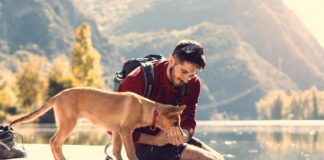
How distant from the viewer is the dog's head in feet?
19.5

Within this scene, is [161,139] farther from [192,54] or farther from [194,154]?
[192,54]

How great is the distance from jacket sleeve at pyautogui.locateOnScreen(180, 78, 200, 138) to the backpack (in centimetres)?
12

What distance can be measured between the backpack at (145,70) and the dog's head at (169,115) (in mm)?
513

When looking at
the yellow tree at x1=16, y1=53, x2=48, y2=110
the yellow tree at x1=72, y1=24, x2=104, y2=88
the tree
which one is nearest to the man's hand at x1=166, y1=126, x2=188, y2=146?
the tree

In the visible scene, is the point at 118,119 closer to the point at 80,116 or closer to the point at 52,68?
the point at 80,116

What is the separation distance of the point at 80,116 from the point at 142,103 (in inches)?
23.1

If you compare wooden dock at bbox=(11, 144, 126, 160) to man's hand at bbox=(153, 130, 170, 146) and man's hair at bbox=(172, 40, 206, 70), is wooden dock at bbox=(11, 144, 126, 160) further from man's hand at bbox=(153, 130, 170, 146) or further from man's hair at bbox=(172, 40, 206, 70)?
man's hair at bbox=(172, 40, 206, 70)

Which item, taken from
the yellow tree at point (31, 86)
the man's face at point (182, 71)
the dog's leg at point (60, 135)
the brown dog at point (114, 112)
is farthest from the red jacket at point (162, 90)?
the yellow tree at point (31, 86)

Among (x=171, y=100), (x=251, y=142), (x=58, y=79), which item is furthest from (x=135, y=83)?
(x=58, y=79)

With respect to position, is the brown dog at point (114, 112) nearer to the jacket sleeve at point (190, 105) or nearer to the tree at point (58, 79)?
the jacket sleeve at point (190, 105)

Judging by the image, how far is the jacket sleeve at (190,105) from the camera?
6.69 m

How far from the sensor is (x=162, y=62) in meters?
6.53

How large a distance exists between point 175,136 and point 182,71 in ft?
1.95

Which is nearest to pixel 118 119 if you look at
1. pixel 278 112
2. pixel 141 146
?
pixel 141 146
